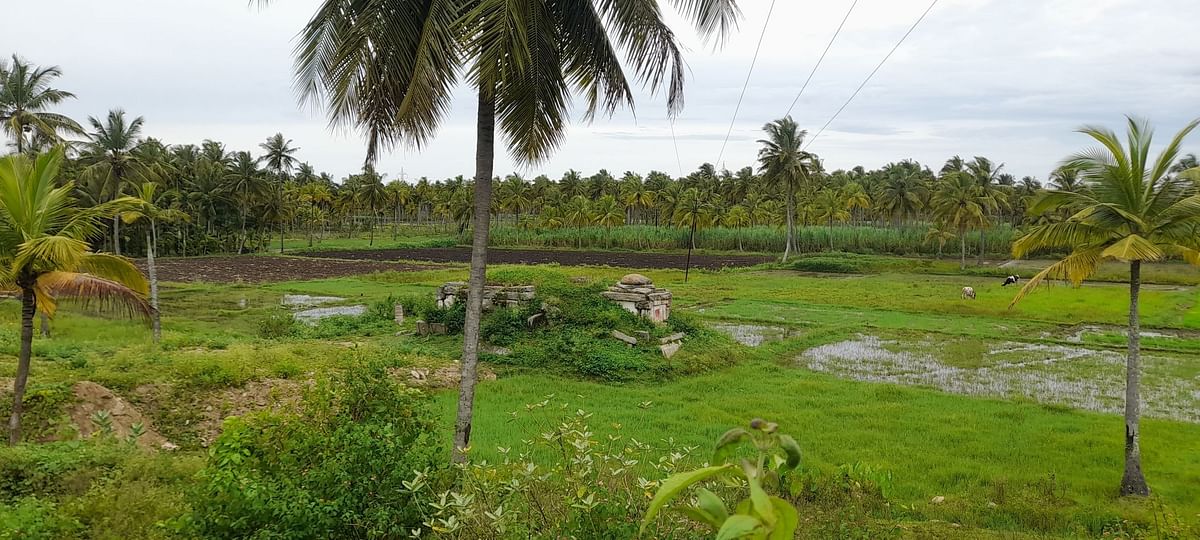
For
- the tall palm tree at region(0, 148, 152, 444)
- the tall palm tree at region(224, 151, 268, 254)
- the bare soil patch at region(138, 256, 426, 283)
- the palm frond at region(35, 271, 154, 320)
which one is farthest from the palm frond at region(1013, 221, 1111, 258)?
the tall palm tree at region(224, 151, 268, 254)

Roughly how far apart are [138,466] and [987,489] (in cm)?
856

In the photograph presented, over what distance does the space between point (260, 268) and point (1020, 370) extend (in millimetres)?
36954

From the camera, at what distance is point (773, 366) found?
15273mm

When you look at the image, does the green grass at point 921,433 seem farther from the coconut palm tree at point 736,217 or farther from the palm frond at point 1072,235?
the coconut palm tree at point 736,217

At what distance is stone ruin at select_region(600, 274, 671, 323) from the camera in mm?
16922

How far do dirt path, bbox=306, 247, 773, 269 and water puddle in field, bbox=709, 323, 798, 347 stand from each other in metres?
21.4

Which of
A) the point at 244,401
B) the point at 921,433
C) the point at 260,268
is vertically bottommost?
the point at 921,433

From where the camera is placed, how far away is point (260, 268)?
3953cm

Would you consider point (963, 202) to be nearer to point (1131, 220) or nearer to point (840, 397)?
point (840, 397)

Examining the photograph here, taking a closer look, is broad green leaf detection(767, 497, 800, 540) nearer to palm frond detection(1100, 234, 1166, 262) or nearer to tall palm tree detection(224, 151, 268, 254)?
palm frond detection(1100, 234, 1166, 262)

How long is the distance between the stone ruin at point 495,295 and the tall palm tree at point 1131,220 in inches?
456

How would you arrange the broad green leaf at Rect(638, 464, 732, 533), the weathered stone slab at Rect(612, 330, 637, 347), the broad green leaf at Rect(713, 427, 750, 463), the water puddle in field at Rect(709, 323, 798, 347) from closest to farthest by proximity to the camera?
the broad green leaf at Rect(638, 464, 732, 533), the broad green leaf at Rect(713, 427, 750, 463), the weathered stone slab at Rect(612, 330, 637, 347), the water puddle in field at Rect(709, 323, 798, 347)

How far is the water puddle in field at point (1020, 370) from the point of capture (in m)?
13.1

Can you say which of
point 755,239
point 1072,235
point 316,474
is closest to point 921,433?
point 1072,235
